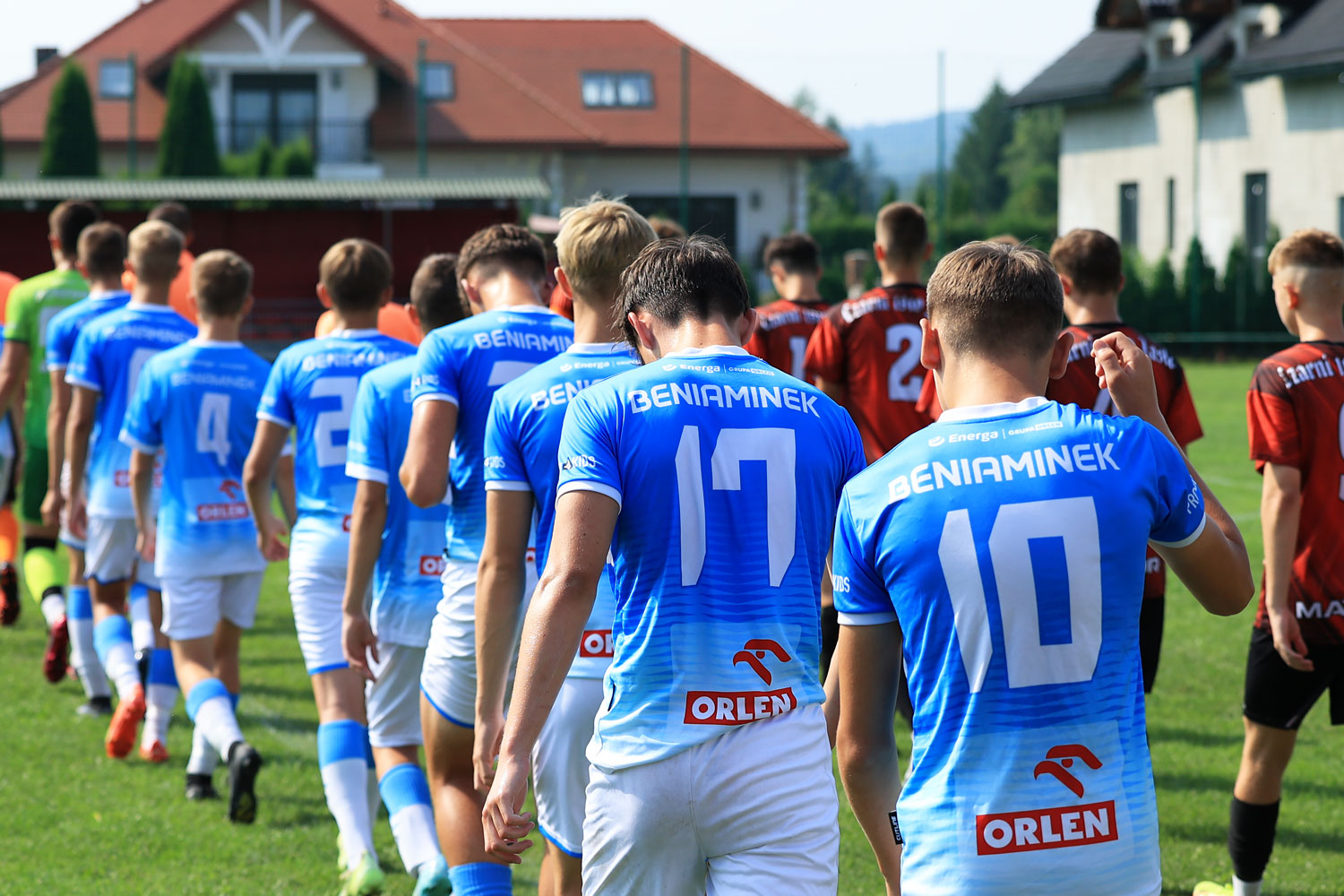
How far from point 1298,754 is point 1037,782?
16.1ft

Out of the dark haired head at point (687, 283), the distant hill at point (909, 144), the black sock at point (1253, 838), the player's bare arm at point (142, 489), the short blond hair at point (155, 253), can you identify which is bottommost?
the black sock at point (1253, 838)

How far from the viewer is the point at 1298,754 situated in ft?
21.9

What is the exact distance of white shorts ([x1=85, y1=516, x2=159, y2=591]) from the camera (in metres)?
7.02

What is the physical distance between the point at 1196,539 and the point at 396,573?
2.92m

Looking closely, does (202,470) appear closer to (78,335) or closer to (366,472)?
(78,335)

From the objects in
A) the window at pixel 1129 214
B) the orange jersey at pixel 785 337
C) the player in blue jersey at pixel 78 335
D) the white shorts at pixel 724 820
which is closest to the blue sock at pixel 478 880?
the white shorts at pixel 724 820

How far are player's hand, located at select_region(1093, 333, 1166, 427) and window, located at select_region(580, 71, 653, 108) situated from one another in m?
39.6

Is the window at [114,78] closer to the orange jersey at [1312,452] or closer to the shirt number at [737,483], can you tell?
the orange jersey at [1312,452]

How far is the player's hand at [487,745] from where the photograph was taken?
331 cm

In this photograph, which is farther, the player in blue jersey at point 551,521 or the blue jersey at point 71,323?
the blue jersey at point 71,323

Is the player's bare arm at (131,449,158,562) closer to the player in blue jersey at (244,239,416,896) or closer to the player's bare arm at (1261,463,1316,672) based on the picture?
the player in blue jersey at (244,239,416,896)

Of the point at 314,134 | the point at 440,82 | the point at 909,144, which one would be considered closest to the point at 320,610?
the point at 909,144

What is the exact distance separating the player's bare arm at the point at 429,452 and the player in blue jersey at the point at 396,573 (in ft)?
1.32

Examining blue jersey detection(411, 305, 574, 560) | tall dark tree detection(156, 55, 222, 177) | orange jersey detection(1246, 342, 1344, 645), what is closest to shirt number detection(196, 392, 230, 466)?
blue jersey detection(411, 305, 574, 560)
